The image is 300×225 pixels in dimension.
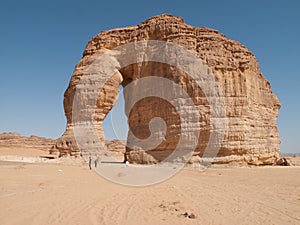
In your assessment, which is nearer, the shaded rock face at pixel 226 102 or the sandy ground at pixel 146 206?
the sandy ground at pixel 146 206

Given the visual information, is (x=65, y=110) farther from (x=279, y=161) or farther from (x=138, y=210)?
(x=138, y=210)

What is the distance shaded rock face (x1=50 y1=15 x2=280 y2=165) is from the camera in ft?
53.7

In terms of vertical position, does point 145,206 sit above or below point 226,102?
below

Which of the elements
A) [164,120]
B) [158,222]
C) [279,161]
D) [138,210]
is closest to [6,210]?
[138,210]

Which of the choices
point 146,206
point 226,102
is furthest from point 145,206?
point 226,102

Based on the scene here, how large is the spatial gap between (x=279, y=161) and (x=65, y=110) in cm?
1879

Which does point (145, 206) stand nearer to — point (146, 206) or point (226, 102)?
point (146, 206)

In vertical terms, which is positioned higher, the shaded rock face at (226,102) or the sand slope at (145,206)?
the shaded rock face at (226,102)

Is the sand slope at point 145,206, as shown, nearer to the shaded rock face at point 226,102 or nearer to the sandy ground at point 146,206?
the sandy ground at point 146,206

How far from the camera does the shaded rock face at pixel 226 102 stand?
53.7 feet

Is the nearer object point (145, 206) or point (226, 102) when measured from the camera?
point (145, 206)

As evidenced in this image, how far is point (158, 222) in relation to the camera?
176 inches

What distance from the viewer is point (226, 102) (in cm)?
1683

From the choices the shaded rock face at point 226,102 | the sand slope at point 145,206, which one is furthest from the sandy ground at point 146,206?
the shaded rock face at point 226,102
